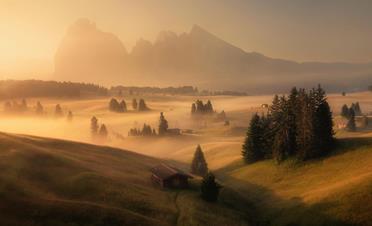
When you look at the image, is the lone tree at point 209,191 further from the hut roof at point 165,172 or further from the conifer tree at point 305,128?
the conifer tree at point 305,128

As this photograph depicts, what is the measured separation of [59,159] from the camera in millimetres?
77812

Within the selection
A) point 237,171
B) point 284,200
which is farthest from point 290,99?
point 284,200

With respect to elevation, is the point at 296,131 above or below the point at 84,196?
above

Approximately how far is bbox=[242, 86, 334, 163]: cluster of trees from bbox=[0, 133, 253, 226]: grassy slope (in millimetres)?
22645

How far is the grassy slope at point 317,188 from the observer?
57.4 m

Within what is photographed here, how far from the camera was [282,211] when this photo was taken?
65.1 meters

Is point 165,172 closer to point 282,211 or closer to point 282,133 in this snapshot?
point 282,211

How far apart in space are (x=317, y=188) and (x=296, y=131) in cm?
2428

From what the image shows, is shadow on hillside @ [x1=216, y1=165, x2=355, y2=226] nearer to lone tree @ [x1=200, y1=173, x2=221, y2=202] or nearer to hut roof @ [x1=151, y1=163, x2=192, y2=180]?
lone tree @ [x1=200, y1=173, x2=221, y2=202]

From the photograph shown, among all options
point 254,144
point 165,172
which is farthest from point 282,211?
point 254,144

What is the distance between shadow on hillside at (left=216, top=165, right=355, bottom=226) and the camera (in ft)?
190

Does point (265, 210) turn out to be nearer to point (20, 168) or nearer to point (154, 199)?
point (154, 199)

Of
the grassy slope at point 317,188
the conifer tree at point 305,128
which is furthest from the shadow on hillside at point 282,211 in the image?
the conifer tree at point 305,128

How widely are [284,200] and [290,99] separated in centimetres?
3450
